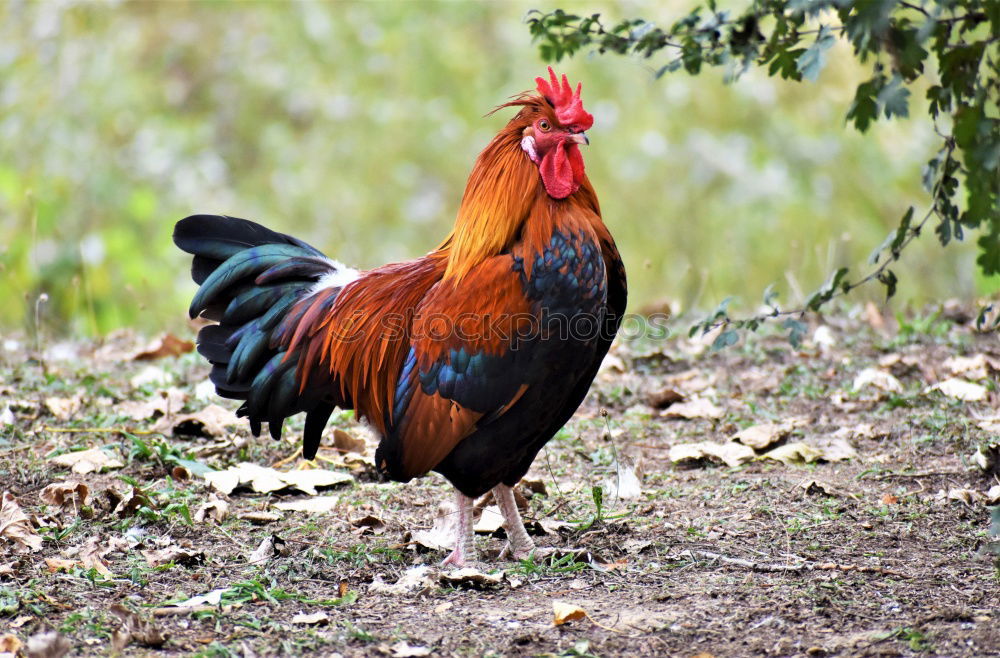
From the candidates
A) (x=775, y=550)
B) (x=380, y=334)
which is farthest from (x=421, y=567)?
(x=775, y=550)

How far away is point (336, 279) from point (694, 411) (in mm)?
2078

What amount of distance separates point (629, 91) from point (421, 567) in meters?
8.13

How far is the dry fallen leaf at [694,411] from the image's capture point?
5285mm

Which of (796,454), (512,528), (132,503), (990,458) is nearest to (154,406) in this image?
(132,503)

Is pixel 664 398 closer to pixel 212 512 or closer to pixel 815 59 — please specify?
pixel 212 512

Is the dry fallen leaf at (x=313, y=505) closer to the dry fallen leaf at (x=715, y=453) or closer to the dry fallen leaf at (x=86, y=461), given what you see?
the dry fallen leaf at (x=86, y=461)

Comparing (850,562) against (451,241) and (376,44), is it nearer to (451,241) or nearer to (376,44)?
(451,241)

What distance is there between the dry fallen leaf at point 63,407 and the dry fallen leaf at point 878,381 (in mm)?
4083

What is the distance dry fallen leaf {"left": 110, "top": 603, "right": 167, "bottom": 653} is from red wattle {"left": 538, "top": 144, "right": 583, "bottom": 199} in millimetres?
2002

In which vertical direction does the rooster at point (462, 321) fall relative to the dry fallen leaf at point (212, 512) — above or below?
above

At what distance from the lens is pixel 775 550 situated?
12.0ft

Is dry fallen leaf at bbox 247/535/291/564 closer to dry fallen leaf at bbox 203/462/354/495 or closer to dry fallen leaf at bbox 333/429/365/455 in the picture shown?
dry fallen leaf at bbox 203/462/354/495

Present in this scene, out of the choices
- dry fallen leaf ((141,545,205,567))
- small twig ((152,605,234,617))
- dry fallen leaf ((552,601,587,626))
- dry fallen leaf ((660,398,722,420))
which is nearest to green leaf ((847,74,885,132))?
dry fallen leaf ((552,601,587,626))

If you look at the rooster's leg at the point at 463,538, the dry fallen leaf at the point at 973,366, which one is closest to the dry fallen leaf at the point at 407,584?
the rooster's leg at the point at 463,538
